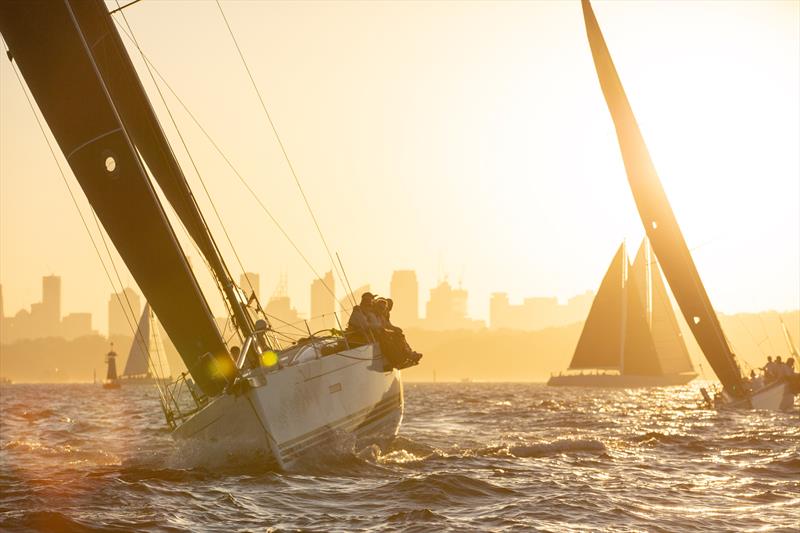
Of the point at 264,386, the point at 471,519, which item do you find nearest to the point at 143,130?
the point at 264,386

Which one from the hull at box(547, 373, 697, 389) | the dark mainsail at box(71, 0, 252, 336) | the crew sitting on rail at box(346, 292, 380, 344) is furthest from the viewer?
the hull at box(547, 373, 697, 389)

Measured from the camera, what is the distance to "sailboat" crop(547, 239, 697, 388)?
7162cm

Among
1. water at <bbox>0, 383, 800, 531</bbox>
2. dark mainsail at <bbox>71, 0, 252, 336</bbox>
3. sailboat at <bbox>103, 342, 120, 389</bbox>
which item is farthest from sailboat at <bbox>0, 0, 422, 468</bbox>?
sailboat at <bbox>103, 342, 120, 389</bbox>

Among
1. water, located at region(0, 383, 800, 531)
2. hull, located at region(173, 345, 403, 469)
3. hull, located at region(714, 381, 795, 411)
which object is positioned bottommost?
hull, located at region(714, 381, 795, 411)

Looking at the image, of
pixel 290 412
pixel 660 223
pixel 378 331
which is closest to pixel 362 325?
pixel 378 331

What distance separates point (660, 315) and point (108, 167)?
6469 cm

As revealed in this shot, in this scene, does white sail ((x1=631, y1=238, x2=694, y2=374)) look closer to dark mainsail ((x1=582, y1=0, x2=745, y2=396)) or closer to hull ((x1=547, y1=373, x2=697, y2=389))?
hull ((x1=547, y1=373, x2=697, y2=389))

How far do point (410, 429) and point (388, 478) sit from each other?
Answer: 37.8 ft

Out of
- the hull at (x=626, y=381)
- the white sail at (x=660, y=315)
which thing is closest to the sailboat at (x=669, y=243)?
the white sail at (x=660, y=315)

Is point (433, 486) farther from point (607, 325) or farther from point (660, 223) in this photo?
point (607, 325)

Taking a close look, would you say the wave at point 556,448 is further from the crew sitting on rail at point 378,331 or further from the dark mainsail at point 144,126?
the dark mainsail at point 144,126

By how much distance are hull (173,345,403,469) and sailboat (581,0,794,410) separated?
57.7 ft

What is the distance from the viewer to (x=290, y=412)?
14586mm

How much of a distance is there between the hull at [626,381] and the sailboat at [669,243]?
4450 cm
